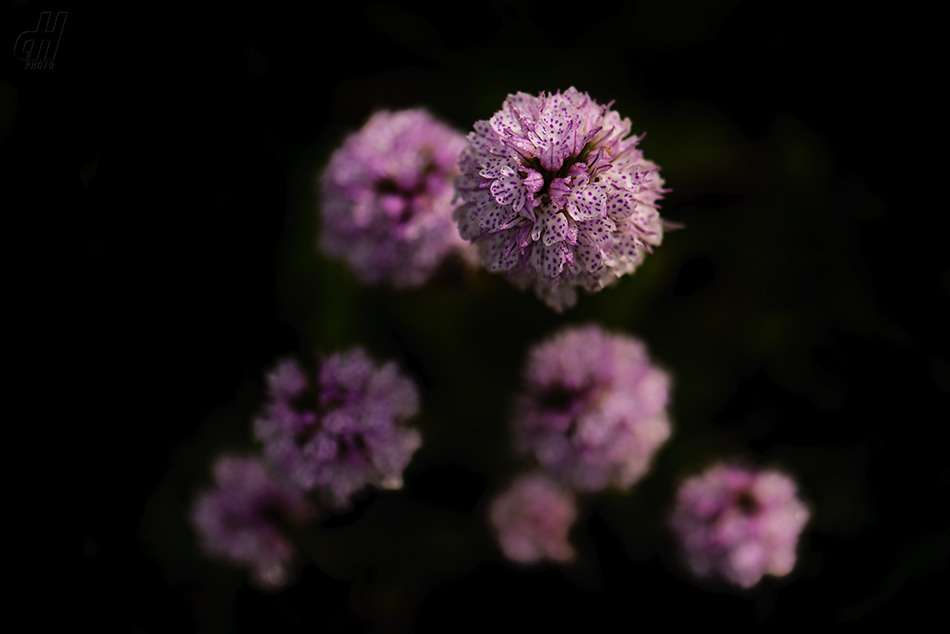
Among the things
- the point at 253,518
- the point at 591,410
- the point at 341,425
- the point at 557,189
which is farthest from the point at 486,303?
the point at 253,518

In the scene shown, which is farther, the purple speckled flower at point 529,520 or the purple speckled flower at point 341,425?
the purple speckled flower at point 529,520

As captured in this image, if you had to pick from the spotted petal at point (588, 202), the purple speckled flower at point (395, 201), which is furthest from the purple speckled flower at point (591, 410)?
the spotted petal at point (588, 202)

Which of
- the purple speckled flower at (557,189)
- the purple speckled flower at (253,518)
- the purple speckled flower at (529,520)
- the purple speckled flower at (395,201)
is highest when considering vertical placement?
the purple speckled flower at (557,189)

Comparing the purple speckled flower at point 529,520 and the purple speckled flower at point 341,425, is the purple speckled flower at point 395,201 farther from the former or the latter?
the purple speckled flower at point 529,520

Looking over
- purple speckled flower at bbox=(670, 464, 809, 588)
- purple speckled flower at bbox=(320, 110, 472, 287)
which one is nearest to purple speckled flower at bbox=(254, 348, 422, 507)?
purple speckled flower at bbox=(320, 110, 472, 287)

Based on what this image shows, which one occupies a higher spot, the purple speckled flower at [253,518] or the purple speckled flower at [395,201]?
the purple speckled flower at [395,201]

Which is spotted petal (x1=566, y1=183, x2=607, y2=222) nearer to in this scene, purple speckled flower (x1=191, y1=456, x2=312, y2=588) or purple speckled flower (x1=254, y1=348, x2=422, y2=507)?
purple speckled flower (x1=254, y1=348, x2=422, y2=507)
